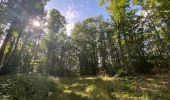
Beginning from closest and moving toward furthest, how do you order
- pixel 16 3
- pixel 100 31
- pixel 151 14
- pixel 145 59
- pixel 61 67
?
pixel 16 3
pixel 151 14
pixel 145 59
pixel 100 31
pixel 61 67

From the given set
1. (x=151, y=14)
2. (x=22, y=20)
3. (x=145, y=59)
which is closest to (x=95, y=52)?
(x=145, y=59)

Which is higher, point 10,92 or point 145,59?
point 145,59

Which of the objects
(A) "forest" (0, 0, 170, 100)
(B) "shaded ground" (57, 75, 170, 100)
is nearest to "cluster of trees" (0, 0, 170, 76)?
(A) "forest" (0, 0, 170, 100)

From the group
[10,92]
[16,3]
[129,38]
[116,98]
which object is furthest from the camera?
[129,38]

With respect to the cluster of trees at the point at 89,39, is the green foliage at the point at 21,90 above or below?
below

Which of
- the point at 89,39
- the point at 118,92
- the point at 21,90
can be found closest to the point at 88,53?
the point at 89,39

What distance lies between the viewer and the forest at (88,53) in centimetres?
933

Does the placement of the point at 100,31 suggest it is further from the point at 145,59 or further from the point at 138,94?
the point at 138,94

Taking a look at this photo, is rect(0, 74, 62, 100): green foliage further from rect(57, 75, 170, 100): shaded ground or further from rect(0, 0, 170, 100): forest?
rect(57, 75, 170, 100): shaded ground

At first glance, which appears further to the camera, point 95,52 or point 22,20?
point 95,52

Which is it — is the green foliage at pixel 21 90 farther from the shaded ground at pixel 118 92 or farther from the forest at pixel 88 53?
the shaded ground at pixel 118 92

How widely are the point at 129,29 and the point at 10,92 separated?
93.9ft

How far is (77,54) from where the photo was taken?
157ft

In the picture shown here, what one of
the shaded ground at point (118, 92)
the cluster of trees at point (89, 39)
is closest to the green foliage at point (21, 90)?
the shaded ground at point (118, 92)
